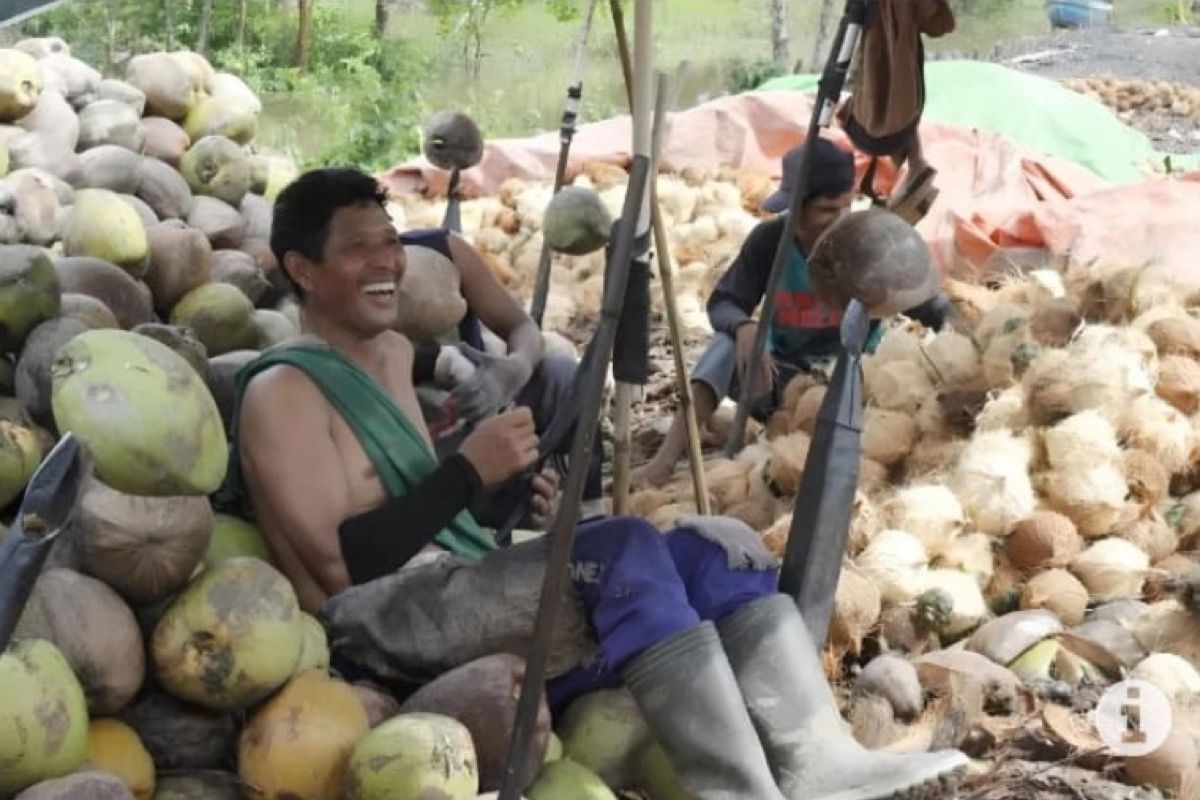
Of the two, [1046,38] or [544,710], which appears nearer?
[544,710]

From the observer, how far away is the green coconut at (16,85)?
4.48m

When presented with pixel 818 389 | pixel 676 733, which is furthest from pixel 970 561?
pixel 676 733

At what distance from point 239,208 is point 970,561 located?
237 centimetres

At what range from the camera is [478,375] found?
3.74m

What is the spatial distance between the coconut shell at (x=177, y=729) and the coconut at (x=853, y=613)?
1502 mm

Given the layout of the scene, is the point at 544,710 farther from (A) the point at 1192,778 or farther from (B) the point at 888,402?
(B) the point at 888,402

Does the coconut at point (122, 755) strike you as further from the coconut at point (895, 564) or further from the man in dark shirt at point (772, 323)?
the man in dark shirt at point (772, 323)

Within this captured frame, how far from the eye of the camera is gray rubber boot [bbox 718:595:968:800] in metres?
2.41

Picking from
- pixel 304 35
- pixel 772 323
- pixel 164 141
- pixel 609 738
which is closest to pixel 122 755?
pixel 609 738

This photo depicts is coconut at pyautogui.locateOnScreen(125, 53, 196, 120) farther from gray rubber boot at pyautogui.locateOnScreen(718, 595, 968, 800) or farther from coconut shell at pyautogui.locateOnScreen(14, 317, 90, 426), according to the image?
gray rubber boot at pyautogui.locateOnScreen(718, 595, 968, 800)

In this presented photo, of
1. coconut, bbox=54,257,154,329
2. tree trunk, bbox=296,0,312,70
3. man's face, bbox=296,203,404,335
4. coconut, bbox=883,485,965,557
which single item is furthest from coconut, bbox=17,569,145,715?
tree trunk, bbox=296,0,312,70

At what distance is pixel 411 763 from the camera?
7.17 feet

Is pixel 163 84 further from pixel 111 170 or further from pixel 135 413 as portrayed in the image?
pixel 135 413

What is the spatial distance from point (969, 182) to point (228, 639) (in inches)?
238
